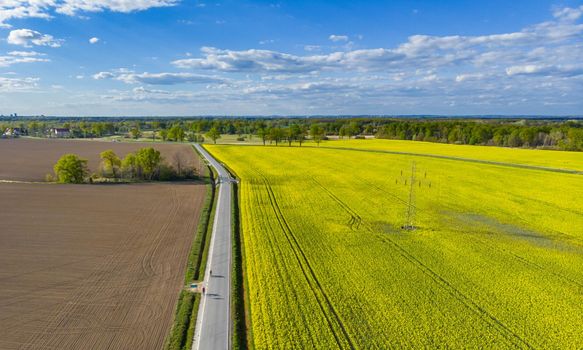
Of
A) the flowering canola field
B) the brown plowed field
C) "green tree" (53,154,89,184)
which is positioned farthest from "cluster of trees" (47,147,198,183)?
the flowering canola field

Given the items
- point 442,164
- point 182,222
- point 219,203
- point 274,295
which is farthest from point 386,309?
point 442,164

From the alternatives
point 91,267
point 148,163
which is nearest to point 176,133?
point 148,163

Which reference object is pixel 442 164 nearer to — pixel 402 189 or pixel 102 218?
pixel 402 189

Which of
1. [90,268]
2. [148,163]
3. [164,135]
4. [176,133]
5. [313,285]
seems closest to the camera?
[313,285]

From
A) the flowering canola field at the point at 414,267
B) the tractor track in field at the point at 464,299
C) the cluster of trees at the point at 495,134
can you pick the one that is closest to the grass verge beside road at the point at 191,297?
the flowering canola field at the point at 414,267

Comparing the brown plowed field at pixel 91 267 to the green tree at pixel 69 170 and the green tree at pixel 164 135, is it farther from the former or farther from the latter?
the green tree at pixel 164 135

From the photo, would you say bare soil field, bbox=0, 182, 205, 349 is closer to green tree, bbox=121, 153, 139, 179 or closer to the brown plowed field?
the brown plowed field

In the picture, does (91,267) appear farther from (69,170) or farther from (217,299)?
(69,170)
